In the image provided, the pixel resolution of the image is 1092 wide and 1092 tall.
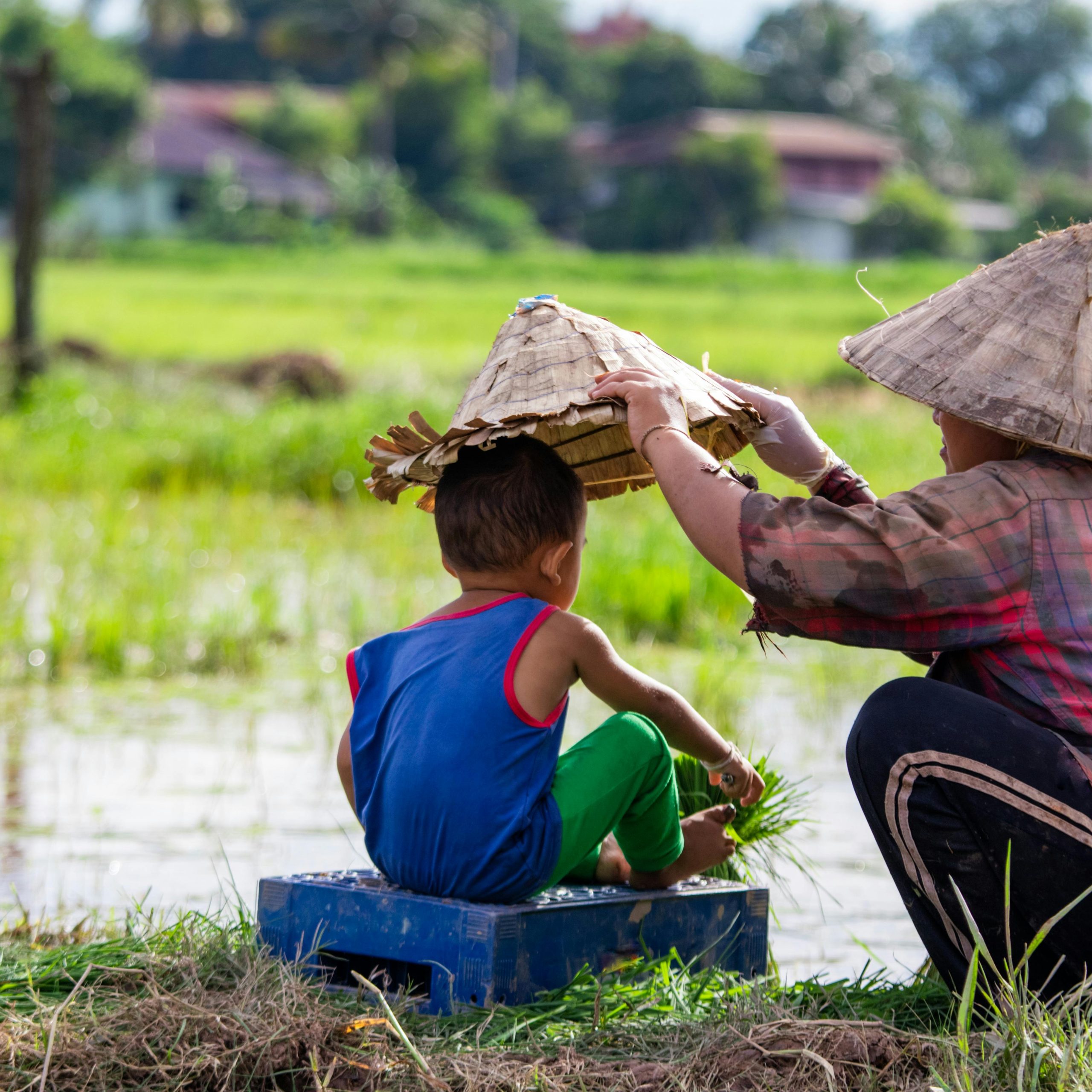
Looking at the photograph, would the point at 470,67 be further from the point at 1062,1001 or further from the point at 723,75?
the point at 1062,1001

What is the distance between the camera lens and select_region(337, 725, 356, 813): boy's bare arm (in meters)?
2.89

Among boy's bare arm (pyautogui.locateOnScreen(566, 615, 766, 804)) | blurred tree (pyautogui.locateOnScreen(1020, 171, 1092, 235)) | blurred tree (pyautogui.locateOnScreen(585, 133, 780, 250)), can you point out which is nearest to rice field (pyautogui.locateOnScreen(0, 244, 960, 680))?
boy's bare arm (pyautogui.locateOnScreen(566, 615, 766, 804))

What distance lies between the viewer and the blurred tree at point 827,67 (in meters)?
69.3

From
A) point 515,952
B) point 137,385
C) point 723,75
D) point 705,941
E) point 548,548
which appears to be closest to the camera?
point 515,952

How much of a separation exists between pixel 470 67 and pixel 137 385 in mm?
41822

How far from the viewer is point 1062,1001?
235cm

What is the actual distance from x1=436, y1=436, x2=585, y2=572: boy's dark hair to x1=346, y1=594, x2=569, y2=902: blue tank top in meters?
0.09

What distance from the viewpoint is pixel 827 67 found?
229ft

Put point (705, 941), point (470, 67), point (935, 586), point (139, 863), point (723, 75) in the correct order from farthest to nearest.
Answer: point (723, 75)
point (470, 67)
point (139, 863)
point (705, 941)
point (935, 586)

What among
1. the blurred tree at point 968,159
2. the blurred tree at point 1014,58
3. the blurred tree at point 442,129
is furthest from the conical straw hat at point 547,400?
the blurred tree at point 1014,58

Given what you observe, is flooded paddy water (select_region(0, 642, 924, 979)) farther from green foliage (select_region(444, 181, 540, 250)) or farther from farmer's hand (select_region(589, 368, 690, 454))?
green foliage (select_region(444, 181, 540, 250))

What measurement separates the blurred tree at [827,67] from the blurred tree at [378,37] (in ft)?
65.4

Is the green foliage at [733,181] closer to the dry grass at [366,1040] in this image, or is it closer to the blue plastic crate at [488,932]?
the blue plastic crate at [488,932]

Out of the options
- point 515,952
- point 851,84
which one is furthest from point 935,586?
point 851,84
